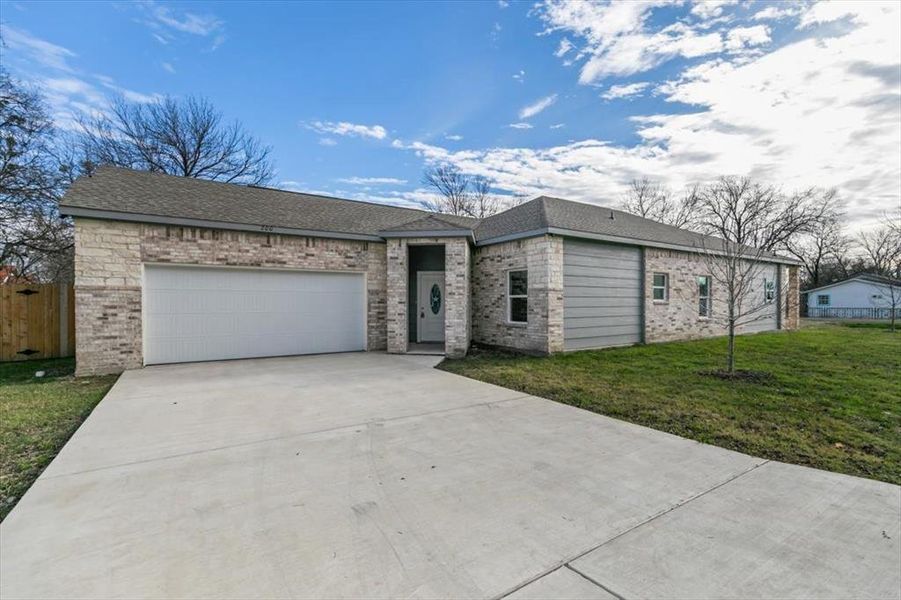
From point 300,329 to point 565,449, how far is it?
313 inches

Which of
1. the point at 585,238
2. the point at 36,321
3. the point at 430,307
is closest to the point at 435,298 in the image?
the point at 430,307

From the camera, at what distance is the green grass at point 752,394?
12.8 ft

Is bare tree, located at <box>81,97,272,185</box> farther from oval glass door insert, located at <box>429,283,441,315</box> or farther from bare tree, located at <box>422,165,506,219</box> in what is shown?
oval glass door insert, located at <box>429,283,441,315</box>

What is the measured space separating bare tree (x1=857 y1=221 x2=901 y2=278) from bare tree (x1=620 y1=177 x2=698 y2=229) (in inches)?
696

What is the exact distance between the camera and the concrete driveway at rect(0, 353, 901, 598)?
2.00m

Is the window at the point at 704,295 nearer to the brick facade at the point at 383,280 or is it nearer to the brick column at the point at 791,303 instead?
the brick facade at the point at 383,280

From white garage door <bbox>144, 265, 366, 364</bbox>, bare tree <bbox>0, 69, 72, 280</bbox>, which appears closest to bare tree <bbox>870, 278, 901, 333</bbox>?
white garage door <bbox>144, 265, 366, 364</bbox>

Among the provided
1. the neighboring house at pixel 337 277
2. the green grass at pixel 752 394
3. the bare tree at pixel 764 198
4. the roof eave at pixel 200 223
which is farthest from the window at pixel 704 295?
the bare tree at pixel 764 198

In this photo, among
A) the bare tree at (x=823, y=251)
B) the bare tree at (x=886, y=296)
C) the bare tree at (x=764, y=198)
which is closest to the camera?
the bare tree at (x=886, y=296)

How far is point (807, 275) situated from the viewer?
146ft

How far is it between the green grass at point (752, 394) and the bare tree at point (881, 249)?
35.9 m

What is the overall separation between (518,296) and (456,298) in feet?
6.13

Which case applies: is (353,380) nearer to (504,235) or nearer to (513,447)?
(513,447)

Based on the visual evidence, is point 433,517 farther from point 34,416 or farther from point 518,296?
point 518,296
